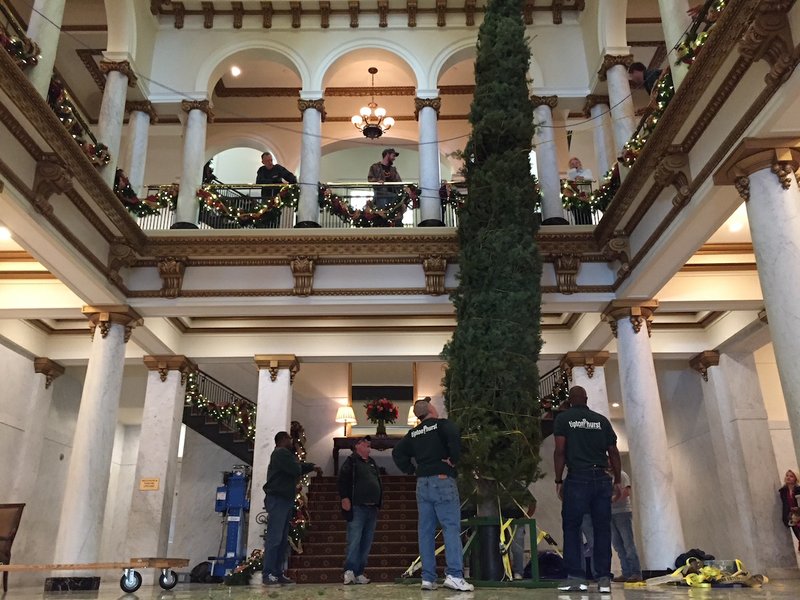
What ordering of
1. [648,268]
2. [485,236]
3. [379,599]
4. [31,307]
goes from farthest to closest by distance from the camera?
[31,307]
[648,268]
[485,236]
[379,599]

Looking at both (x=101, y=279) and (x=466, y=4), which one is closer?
(x=101, y=279)

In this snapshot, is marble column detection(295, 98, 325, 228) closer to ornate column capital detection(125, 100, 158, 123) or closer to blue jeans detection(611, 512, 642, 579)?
ornate column capital detection(125, 100, 158, 123)

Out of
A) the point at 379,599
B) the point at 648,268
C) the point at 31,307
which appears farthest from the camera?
the point at 31,307

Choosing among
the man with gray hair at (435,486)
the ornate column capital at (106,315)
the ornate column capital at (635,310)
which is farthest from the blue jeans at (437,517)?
the ornate column capital at (106,315)

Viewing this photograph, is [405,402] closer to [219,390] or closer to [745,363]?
[219,390]

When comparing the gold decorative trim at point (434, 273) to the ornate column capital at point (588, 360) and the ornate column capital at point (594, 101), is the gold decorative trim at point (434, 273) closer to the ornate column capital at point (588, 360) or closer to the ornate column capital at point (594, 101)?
the ornate column capital at point (588, 360)

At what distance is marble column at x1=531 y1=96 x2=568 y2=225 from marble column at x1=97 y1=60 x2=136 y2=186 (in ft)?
20.0

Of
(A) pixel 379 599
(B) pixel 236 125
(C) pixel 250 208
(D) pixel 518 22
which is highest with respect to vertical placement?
(B) pixel 236 125

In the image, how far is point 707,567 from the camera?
6441 millimetres

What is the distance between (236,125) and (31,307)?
6.28 metres

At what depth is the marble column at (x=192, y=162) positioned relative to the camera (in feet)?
34.4

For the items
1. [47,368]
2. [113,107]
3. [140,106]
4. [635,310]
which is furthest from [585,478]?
[47,368]

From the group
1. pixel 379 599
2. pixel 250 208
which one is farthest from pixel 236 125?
pixel 379 599

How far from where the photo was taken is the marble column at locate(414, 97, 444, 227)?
34.6ft
